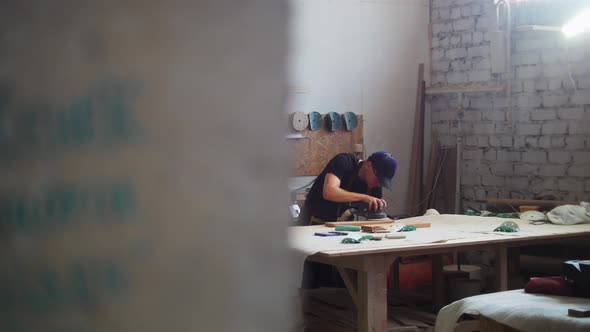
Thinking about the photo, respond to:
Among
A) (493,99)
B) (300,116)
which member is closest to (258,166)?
(300,116)

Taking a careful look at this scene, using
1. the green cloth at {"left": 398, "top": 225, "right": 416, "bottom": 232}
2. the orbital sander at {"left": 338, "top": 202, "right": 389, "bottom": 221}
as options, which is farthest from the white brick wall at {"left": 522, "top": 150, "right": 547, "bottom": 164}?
the green cloth at {"left": 398, "top": 225, "right": 416, "bottom": 232}

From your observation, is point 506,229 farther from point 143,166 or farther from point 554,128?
point 143,166

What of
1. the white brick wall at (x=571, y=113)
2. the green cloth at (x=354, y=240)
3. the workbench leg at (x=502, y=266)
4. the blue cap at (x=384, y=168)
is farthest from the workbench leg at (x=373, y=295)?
the white brick wall at (x=571, y=113)

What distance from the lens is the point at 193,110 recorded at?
2.08 feet

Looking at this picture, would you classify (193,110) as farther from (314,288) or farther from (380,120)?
(380,120)

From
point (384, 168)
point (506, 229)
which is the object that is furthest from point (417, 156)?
point (506, 229)

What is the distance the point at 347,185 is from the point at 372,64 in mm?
2322

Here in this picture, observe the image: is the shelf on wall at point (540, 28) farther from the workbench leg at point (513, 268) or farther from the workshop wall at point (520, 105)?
the workbench leg at point (513, 268)

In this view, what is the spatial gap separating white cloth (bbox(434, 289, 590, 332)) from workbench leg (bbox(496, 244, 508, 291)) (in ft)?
3.82

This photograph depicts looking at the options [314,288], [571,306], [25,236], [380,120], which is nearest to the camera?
[25,236]

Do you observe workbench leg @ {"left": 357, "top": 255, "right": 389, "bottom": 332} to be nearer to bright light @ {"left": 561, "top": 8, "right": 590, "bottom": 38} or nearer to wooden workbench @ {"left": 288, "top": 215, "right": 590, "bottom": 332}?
wooden workbench @ {"left": 288, "top": 215, "right": 590, "bottom": 332}

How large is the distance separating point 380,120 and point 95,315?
7228 millimetres

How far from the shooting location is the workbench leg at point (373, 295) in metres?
4.04

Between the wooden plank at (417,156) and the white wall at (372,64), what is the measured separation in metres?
0.07
